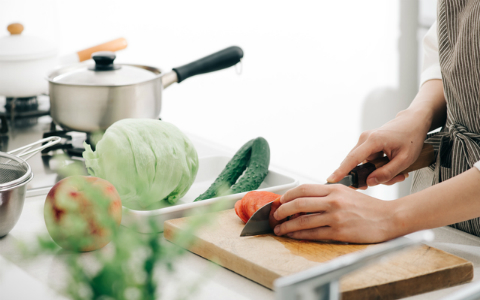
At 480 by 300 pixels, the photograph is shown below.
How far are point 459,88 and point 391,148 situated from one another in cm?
18

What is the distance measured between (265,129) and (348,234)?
2.35m

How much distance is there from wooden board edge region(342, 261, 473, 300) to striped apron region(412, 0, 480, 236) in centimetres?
25

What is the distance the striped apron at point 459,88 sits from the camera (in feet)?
3.04

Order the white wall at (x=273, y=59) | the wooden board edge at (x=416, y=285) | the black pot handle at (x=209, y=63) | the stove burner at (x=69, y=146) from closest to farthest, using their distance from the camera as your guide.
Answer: the wooden board edge at (x=416, y=285)
the stove burner at (x=69, y=146)
the black pot handle at (x=209, y=63)
the white wall at (x=273, y=59)

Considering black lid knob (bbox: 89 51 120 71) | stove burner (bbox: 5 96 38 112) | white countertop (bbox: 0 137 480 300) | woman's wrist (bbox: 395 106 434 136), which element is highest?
black lid knob (bbox: 89 51 120 71)

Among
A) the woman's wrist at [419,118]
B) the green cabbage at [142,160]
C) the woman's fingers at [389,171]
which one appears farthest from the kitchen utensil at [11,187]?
the woman's wrist at [419,118]

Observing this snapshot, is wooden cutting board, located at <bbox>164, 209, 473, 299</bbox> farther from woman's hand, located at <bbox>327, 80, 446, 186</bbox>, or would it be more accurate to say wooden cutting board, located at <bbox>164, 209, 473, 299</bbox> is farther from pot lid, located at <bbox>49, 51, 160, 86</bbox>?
pot lid, located at <bbox>49, 51, 160, 86</bbox>

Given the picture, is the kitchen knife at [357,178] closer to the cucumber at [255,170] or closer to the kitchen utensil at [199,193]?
the kitchen utensil at [199,193]

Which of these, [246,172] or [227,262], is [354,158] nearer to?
[246,172]

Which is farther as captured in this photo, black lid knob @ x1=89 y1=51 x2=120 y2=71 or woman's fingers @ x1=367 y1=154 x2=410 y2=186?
black lid knob @ x1=89 y1=51 x2=120 y2=71

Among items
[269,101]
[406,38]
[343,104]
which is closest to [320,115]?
[343,104]

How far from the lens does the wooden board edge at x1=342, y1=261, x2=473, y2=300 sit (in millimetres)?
621

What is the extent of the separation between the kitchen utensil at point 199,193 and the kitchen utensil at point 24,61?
625mm

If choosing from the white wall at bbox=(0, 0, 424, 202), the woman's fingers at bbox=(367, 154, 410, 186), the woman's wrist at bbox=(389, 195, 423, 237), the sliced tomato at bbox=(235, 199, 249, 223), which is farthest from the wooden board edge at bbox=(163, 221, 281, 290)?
the white wall at bbox=(0, 0, 424, 202)
